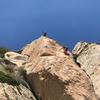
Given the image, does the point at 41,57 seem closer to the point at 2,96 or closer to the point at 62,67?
the point at 62,67

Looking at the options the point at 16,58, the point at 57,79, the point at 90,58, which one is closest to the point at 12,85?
the point at 57,79

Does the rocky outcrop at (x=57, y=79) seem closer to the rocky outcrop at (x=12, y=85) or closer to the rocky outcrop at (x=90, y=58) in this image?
the rocky outcrop at (x=12, y=85)

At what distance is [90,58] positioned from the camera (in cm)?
4988

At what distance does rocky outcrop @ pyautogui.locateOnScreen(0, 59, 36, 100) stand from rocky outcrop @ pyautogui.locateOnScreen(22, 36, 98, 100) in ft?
3.17

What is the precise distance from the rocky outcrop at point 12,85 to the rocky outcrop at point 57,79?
38.1 inches

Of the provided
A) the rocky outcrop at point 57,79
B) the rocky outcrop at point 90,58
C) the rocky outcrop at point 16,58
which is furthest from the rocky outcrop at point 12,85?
the rocky outcrop at point 90,58

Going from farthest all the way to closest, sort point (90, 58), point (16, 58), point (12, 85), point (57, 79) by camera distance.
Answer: point (90, 58)
point (16, 58)
point (57, 79)
point (12, 85)

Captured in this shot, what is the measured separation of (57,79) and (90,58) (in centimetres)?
1184

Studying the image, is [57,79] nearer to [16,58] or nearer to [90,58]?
[16,58]

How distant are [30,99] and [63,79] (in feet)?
10.4

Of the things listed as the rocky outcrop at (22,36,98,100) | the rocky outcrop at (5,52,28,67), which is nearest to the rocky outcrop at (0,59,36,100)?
the rocky outcrop at (22,36,98,100)

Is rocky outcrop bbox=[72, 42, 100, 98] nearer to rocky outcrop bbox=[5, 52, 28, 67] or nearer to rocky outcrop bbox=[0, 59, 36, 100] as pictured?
rocky outcrop bbox=[5, 52, 28, 67]

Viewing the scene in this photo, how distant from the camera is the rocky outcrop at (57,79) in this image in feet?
125

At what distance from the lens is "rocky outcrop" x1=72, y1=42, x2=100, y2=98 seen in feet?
150
